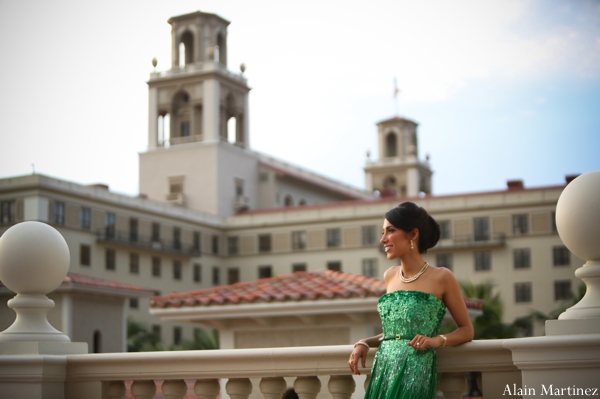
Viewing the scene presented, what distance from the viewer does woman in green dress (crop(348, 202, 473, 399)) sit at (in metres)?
5.19

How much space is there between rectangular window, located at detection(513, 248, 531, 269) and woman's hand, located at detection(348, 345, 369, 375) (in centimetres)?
6292

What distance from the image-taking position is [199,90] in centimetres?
8106

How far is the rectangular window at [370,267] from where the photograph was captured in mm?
69875

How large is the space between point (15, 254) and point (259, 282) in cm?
1005

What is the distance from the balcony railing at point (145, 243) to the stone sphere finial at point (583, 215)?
5787cm

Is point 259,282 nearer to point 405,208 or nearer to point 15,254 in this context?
point 15,254

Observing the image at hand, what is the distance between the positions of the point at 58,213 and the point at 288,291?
46.0 m

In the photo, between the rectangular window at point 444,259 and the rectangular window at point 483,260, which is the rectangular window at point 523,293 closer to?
the rectangular window at point 483,260

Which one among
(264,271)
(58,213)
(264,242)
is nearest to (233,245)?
(264,242)

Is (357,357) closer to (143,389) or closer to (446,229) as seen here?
Result: (143,389)

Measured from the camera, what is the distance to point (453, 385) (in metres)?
5.62

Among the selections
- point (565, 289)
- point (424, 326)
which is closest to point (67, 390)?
point (424, 326)

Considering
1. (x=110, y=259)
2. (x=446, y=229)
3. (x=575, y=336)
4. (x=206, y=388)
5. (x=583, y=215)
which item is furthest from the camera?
(x=446, y=229)

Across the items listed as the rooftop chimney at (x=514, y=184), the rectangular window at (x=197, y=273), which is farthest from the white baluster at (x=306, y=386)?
the rooftop chimney at (x=514, y=184)
